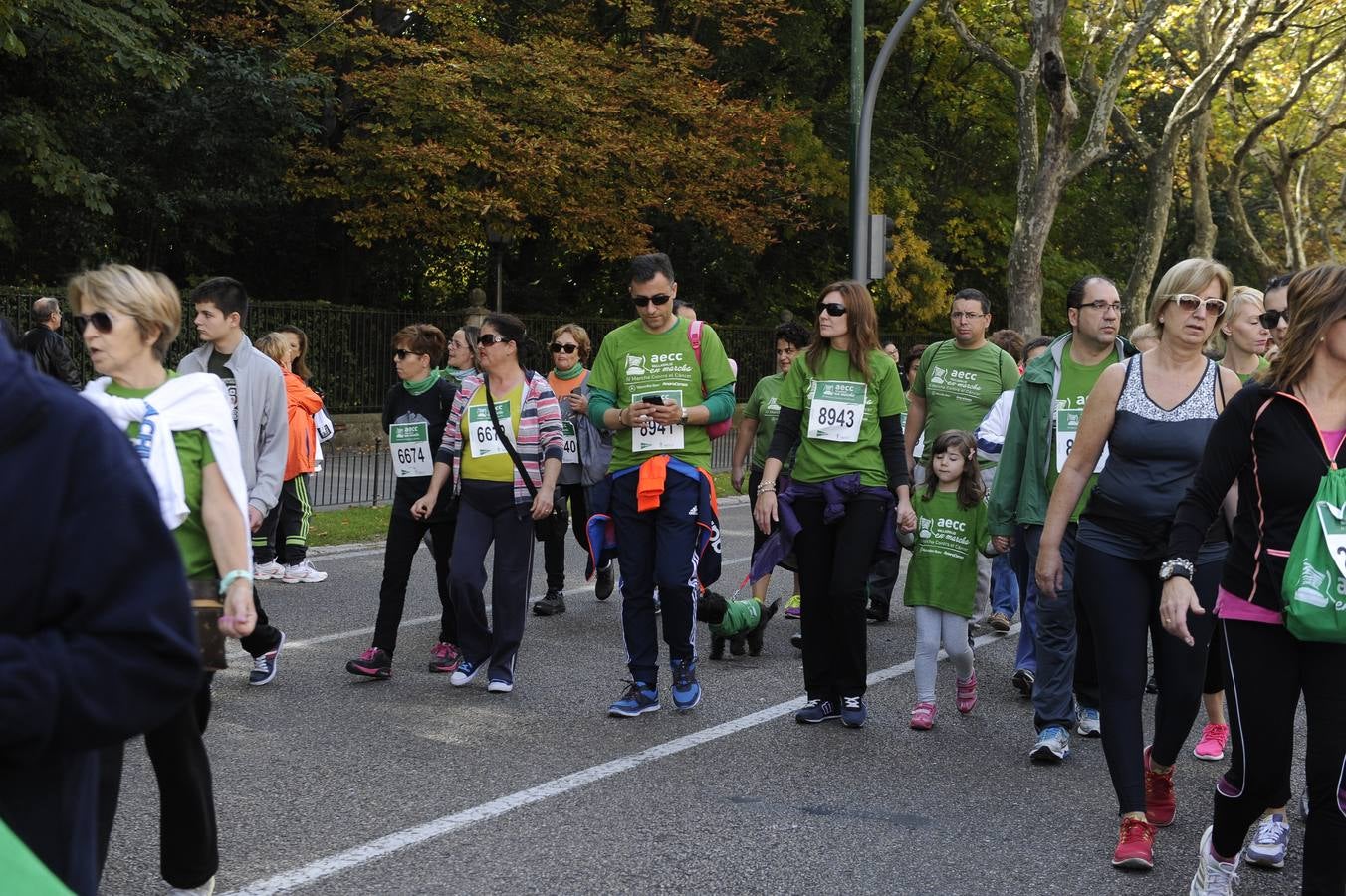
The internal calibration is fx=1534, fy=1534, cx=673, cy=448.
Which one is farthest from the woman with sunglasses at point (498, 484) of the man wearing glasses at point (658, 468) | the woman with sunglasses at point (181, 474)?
the woman with sunglasses at point (181, 474)

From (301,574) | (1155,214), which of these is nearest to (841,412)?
(301,574)

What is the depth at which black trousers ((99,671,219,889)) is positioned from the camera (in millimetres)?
3643

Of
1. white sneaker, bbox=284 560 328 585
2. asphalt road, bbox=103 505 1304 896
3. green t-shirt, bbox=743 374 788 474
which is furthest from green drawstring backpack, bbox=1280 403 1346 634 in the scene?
white sneaker, bbox=284 560 328 585

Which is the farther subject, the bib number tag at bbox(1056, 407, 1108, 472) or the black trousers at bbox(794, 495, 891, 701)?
the black trousers at bbox(794, 495, 891, 701)

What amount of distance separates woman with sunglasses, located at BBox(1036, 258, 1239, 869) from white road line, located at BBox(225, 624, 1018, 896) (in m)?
1.93

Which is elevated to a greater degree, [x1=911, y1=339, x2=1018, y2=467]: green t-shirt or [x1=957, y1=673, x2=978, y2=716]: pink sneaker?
[x1=911, y1=339, x2=1018, y2=467]: green t-shirt

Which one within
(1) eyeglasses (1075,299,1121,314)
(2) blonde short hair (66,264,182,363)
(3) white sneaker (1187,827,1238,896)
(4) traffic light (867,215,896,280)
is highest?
(4) traffic light (867,215,896,280)

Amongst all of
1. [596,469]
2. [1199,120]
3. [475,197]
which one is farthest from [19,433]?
[1199,120]

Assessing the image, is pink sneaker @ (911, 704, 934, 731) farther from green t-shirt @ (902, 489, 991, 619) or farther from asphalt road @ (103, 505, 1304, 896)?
green t-shirt @ (902, 489, 991, 619)

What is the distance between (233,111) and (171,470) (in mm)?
19757

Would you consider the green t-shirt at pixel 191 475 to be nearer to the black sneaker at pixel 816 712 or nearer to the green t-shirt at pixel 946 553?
the black sneaker at pixel 816 712

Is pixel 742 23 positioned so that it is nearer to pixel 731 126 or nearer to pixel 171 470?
pixel 731 126

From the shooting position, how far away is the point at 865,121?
1769 centimetres

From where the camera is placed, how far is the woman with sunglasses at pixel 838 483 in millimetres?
6672
